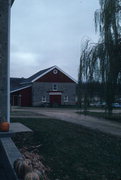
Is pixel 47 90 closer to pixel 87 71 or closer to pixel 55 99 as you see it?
pixel 55 99

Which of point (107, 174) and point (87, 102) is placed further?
point (87, 102)

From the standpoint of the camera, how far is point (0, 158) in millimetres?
5445

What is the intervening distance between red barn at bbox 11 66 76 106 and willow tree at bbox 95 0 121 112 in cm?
2614

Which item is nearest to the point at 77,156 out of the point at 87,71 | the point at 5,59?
the point at 5,59

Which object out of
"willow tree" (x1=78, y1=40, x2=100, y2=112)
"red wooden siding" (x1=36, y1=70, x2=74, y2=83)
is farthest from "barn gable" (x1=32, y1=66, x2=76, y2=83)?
"willow tree" (x1=78, y1=40, x2=100, y2=112)

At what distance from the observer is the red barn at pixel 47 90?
41.8 meters

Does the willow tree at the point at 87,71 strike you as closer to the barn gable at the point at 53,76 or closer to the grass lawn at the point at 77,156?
the grass lawn at the point at 77,156

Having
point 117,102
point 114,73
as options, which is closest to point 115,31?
point 114,73

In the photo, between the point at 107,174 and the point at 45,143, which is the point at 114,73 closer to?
the point at 45,143

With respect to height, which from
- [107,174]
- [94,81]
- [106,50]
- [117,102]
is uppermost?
[106,50]

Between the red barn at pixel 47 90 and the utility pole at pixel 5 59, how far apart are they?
1291 inches

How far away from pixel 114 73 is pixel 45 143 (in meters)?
8.45

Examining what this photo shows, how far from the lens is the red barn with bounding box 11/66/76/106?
41.8 metres

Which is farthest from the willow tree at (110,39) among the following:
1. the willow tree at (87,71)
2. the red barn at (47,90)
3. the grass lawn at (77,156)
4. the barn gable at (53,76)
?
the barn gable at (53,76)
